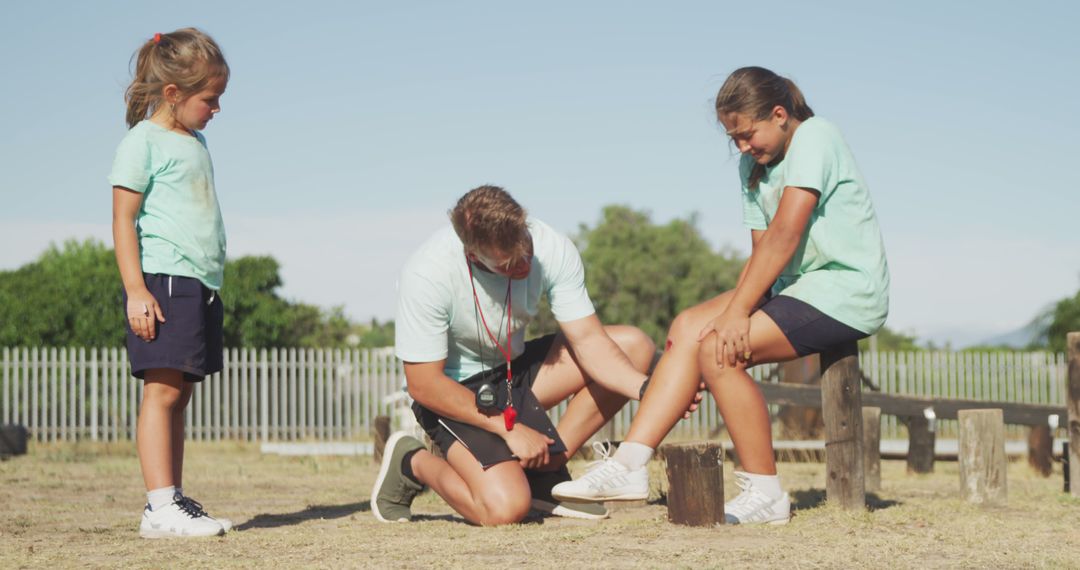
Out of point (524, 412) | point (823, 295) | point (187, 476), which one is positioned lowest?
point (187, 476)

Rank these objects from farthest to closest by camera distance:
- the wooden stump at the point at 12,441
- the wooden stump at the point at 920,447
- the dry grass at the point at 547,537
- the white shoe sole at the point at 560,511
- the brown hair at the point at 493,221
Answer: the wooden stump at the point at 12,441 → the wooden stump at the point at 920,447 → the white shoe sole at the point at 560,511 → the brown hair at the point at 493,221 → the dry grass at the point at 547,537

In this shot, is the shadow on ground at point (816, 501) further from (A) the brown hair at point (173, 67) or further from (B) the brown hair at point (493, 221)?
(A) the brown hair at point (173, 67)

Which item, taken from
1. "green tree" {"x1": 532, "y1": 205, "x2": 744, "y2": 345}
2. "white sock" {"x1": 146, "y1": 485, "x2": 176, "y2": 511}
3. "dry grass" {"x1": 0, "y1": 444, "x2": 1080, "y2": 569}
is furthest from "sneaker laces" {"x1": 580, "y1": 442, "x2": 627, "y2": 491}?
"green tree" {"x1": 532, "y1": 205, "x2": 744, "y2": 345}

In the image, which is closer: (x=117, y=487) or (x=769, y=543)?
(x=769, y=543)

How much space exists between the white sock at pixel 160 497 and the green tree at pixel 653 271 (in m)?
31.5

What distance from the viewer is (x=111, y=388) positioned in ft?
65.0

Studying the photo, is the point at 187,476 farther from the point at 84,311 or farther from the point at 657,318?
the point at 657,318

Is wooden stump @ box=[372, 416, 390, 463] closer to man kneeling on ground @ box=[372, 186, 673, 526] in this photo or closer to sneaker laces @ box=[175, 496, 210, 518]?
man kneeling on ground @ box=[372, 186, 673, 526]

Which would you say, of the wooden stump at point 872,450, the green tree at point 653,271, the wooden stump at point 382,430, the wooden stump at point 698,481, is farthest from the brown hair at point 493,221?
the green tree at point 653,271

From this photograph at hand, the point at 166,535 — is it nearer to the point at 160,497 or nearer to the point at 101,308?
the point at 160,497

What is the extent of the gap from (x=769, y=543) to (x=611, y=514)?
1279 mm

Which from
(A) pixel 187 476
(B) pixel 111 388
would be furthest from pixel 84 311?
(A) pixel 187 476

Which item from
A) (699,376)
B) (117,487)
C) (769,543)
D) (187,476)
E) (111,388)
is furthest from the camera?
(111,388)

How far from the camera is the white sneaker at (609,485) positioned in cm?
→ 501
